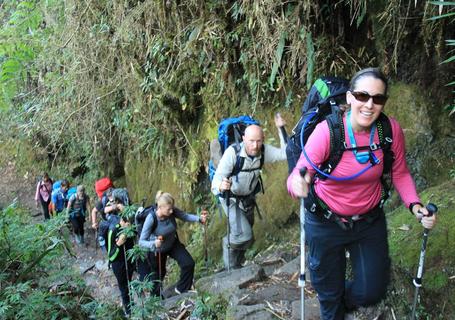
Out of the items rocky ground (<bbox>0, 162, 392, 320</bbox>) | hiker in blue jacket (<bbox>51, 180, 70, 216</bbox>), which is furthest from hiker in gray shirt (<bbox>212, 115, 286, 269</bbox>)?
hiker in blue jacket (<bbox>51, 180, 70, 216</bbox>)

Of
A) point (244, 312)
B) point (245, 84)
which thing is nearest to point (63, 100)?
point (245, 84)

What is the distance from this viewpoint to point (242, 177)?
5.03 meters

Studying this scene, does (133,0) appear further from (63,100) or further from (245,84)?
(63,100)

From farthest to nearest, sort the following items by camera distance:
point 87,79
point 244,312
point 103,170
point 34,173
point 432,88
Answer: point 34,173, point 103,170, point 87,79, point 432,88, point 244,312

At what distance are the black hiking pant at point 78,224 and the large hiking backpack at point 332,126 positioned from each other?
376 inches

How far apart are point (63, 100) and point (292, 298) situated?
8.73 meters

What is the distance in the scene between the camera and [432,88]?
17.1 ft

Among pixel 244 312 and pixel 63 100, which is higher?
pixel 63 100

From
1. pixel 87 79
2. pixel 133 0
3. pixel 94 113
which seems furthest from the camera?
pixel 94 113

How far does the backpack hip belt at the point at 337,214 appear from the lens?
2.90 meters

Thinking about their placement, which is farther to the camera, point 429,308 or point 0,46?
point 0,46

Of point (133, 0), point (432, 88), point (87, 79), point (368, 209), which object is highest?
point (133, 0)

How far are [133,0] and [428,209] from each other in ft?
23.4

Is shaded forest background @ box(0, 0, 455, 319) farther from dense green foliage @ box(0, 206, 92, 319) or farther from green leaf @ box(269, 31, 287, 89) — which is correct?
dense green foliage @ box(0, 206, 92, 319)
